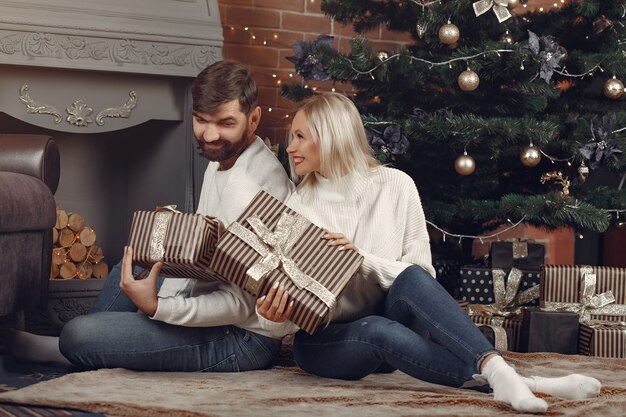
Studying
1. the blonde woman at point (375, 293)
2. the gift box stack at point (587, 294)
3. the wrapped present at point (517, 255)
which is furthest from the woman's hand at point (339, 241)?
the wrapped present at point (517, 255)

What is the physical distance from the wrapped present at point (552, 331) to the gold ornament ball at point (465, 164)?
0.55 m

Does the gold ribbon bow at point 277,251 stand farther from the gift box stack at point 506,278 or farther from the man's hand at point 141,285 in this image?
the gift box stack at point 506,278

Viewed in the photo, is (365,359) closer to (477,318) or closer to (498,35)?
(477,318)

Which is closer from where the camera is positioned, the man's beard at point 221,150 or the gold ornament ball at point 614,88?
the man's beard at point 221,150

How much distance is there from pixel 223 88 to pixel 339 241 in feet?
1.80

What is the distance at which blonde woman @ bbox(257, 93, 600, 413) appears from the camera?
6.84ft

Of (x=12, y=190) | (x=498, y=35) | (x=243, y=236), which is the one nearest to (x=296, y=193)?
(x=243, y=236)

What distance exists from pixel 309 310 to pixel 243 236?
0.22 metres

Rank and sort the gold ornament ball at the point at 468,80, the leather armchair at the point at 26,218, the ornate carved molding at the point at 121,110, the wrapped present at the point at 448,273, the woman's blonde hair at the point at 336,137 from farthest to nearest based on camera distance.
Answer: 1. the wrapped present at the point at 448,273
2. the ornate carved molding at the point at 121,110
3. the gold ornament ball at the point at 468,80
4. the leather armchair at the point at 26,218
5. the woman's blonde hair at the point at 336,137

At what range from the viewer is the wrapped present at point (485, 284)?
3209mm

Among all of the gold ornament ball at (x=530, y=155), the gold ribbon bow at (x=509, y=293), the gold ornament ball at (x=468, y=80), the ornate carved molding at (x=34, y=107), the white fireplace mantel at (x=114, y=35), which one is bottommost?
the gold ribbon bow at (x=509, y=293)

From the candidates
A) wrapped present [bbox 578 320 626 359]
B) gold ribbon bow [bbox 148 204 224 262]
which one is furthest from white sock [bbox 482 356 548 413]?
wrapped present [bbox 578 320 626 359]

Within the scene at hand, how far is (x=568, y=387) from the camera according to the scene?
81.7 inches

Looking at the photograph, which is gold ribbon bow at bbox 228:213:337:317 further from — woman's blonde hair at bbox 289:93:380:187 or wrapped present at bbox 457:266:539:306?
wrapped present at bbox 457:266:539:306
